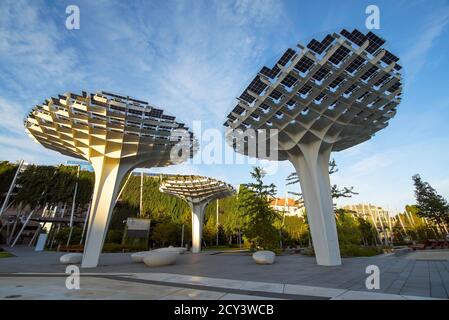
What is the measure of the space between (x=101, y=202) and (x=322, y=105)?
19722mm

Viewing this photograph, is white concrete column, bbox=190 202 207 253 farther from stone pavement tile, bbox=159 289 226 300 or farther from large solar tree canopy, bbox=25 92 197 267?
stone pavement tile, bbox=159 289 226 300

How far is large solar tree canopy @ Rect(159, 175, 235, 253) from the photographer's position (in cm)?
4256

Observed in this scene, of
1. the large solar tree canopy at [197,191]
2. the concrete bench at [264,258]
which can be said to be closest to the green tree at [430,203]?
the large solar tree canopy at [197,191]

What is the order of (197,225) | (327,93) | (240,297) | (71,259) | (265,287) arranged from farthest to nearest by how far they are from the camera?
(197,225) → (71,259) → (327,93) → (265,287) → (240,297)

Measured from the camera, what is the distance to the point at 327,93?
1820 centimetres

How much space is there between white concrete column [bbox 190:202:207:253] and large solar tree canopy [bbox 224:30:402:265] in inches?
1089

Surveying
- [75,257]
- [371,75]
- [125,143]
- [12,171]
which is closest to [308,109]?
[371,75]

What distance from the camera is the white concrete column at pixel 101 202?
65.5ft

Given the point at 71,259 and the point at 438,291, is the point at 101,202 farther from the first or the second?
the point at 438,291

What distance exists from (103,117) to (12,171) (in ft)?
160

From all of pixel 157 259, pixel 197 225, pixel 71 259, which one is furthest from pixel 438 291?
pixel 197 225

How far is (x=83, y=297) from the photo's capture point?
8.62 m
